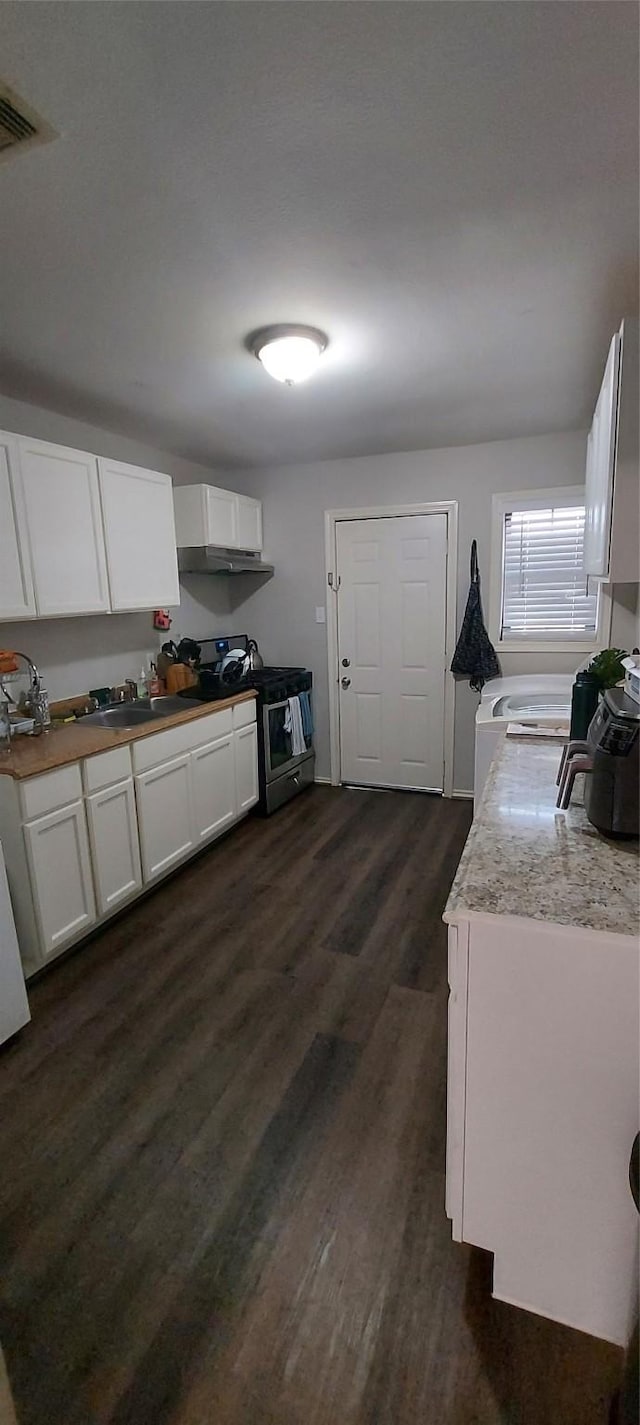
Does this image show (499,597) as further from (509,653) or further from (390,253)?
(390,253)

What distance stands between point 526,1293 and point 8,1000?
5.52 ft

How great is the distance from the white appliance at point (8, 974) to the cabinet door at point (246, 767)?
5.76 feet

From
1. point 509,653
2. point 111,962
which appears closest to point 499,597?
point 509,653

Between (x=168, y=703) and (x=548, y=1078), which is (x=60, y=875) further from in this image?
(x=548, y=1078)

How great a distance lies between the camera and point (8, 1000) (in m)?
1.95

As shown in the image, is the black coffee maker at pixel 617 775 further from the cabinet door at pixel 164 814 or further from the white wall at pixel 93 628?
the white wall at pixel 93 628

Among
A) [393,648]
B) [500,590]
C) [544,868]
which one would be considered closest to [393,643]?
[393,648]

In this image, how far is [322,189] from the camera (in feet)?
4.36

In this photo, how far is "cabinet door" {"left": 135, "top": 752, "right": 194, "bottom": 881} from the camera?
2.78 meters

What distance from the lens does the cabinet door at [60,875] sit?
219cm

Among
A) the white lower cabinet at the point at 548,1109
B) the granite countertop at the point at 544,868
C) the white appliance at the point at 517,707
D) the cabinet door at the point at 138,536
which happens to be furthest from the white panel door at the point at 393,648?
the white lower cabinet at the point at 548,1109

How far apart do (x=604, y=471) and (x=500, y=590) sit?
188 centimetres

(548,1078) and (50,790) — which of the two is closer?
(548,1078)

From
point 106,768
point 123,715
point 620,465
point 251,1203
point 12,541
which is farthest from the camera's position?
point 123,715
